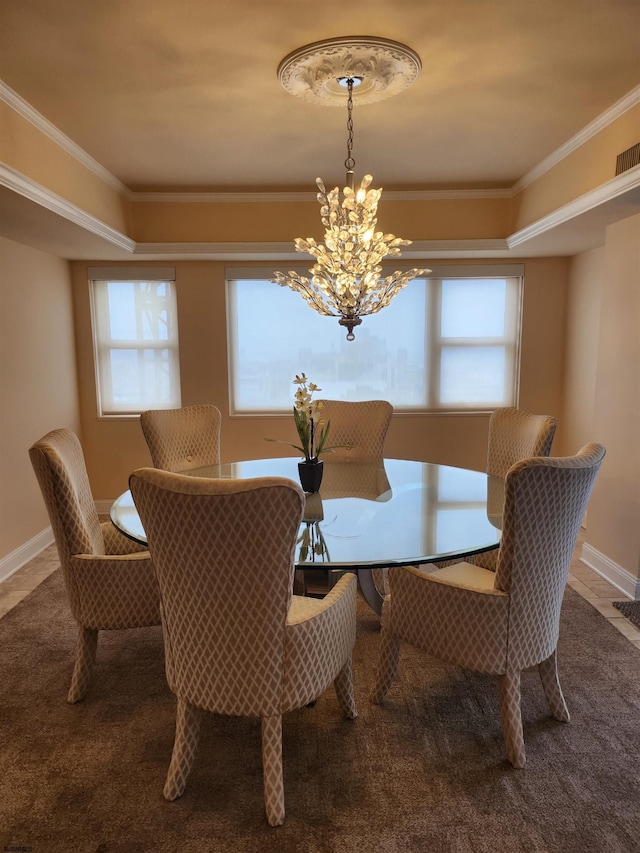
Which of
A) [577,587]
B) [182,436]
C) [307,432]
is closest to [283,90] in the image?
[307,432]

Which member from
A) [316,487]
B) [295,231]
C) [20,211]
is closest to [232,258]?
[295,231]

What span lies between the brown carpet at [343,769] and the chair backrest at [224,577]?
0.38m

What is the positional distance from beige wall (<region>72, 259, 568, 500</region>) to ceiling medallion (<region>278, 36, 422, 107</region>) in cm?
231

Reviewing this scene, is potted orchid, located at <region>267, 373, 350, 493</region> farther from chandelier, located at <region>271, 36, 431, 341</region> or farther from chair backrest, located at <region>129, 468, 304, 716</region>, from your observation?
chair backrest, located at <region>129, 468, 304, 716</region>

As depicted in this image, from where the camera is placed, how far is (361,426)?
12.0ft

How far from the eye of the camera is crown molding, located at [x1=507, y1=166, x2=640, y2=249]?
8.44 ft

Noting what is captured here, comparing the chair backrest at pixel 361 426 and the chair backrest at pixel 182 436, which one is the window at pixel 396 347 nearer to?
the chair backrest at pixel 361 426

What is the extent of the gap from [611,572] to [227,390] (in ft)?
10.4

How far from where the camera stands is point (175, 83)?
8.09 feet

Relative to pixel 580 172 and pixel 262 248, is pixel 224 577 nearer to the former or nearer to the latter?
pixel 580 172

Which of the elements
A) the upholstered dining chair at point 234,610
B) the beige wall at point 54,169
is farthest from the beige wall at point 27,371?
the upholstered dining chair at point 234,610

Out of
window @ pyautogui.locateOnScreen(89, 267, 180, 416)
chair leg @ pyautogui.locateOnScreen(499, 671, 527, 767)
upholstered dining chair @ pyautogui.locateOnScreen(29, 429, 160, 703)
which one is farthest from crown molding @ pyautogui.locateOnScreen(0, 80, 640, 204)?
chair leg @ pyautogui.locateOnScreen(499, 671, 527, 767)

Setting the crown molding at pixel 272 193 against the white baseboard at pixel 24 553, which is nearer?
the crown molding at pixel 272 193

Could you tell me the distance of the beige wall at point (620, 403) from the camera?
10.2ft
